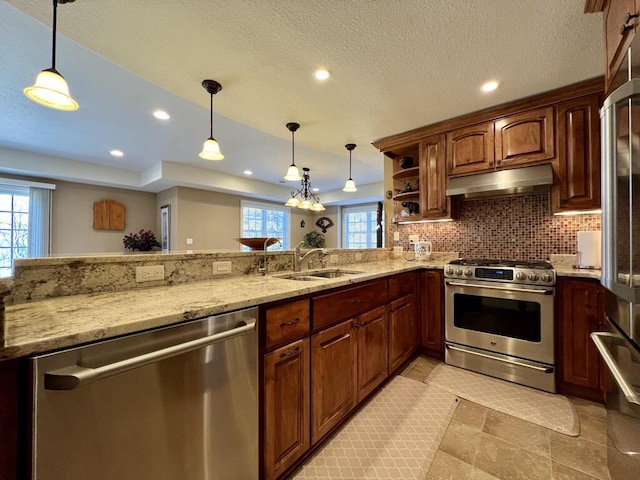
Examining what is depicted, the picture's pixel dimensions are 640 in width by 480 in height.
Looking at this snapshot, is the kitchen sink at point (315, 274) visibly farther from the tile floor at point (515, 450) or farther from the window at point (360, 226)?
the window at point (360, 226)

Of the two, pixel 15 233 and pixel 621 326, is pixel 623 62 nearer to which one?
pixel 621 326

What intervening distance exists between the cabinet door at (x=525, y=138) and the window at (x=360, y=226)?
5161 mm

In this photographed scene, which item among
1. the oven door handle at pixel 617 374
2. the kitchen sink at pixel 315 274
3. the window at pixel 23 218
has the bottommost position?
the oven door handle at pixel 617 374

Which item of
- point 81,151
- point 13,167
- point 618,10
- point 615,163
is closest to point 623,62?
point 618,10

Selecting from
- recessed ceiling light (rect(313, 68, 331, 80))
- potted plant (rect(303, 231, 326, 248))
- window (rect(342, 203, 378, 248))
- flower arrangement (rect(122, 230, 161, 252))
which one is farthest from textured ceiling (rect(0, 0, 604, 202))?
potted plant (rect(303, 231, 326, 248))

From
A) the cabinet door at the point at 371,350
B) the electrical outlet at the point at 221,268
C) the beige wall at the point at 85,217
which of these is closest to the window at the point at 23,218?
the beige wall at the point at 85,217

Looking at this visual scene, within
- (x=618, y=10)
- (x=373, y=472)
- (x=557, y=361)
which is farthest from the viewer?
(x=557, y=361)

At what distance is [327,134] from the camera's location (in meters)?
3.11

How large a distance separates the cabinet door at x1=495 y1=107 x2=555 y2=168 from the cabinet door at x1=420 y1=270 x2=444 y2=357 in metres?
1.27

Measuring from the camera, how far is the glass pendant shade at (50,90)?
1374 millimetres

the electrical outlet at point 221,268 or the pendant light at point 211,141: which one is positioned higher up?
the pendant light at point 211,141

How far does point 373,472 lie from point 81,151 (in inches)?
227

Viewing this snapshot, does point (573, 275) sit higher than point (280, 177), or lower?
lower

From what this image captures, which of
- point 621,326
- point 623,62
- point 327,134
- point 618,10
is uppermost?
point 327,134
